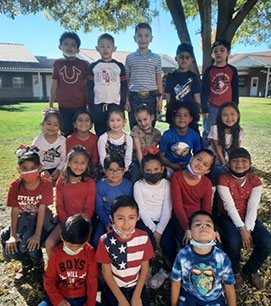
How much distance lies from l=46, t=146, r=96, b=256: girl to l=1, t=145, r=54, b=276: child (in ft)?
0.52

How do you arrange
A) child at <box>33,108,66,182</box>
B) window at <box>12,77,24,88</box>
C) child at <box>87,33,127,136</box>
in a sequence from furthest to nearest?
window at <box>12,77,24,88</box> < child at <box>87,33,127,136</box> < child at <box>33,108,66,182</box>

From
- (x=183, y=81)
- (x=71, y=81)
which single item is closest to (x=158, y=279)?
(x=183, y=81)

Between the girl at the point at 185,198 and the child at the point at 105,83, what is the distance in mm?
1856

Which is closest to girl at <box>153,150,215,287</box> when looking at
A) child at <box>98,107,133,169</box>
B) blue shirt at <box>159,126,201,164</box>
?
blue shirt at <box>159,126,201,164</box>

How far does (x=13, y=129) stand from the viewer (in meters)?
12.6

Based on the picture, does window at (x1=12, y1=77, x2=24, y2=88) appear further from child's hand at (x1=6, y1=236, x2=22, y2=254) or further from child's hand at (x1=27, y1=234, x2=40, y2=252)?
child's hand at (x1=27, y1=234, x2=40, y2=252)

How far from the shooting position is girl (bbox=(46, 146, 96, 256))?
3184 millimetres

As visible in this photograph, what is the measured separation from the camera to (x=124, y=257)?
102 inches

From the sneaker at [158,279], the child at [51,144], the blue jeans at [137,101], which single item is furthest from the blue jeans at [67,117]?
the sneaker at [158,279]

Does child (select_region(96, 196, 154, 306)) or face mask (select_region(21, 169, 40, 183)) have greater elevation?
face mask (select_region(21, 169, 40, 183))

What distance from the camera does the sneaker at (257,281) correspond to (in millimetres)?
3049

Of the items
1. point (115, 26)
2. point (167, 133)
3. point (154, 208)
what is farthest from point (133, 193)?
point (115, 26)

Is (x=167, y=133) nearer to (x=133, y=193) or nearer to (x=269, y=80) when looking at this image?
(x=133, y=193)

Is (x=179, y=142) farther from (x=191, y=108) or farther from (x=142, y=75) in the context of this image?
(x=142, y=75)
